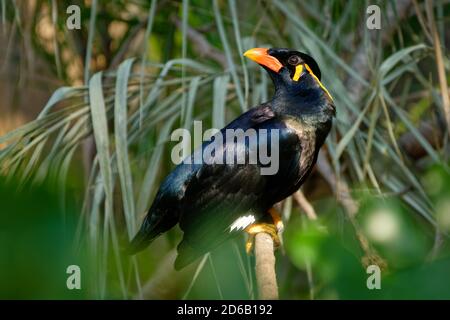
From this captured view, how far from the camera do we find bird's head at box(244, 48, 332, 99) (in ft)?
9.36

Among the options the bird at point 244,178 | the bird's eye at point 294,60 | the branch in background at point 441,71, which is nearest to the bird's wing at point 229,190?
the bird at point 244,178

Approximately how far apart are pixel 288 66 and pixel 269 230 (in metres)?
0.60

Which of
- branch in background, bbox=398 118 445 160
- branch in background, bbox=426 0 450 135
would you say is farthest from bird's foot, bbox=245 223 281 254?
→ branch in background, bbox=398 118 445 160

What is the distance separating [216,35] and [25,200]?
1647 mm

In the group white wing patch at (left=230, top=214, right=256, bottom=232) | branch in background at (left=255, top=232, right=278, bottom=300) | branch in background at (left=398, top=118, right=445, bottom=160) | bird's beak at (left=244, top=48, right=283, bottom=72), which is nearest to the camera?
branch in background at (left=255, top=232, right=278, bottom=300)

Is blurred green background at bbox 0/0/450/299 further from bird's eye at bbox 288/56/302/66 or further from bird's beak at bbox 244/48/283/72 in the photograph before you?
bird's eye at bbox 288/56/302/66

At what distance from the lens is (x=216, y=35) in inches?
160

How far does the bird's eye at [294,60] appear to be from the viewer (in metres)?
2.86

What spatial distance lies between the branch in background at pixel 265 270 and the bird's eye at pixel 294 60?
0.69m


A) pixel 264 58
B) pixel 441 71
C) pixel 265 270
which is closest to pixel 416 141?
pixel 441 71

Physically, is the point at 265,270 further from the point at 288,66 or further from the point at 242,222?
the point at 288,66

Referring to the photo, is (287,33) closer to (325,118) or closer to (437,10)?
(437,10)

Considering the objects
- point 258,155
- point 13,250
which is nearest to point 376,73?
point 258,155
